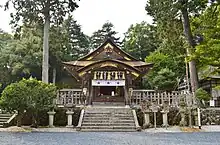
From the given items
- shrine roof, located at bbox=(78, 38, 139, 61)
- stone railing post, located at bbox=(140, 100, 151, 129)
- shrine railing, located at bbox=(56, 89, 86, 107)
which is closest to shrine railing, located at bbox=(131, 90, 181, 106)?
stone railing post, located at bbox=(140, 100, 151, 129)

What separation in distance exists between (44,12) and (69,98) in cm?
562

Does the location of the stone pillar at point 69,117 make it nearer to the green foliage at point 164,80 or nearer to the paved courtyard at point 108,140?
the paved courtyard at point 108,140

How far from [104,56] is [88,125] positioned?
8124mm

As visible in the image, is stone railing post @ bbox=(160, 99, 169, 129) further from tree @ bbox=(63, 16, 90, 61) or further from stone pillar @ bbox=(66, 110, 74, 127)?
tree @ bbox=(63, 16, 90, 61)

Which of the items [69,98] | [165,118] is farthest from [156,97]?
[69,98]

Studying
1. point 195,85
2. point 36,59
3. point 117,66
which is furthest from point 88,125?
point 36,59

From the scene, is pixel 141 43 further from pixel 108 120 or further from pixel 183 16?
pixel 108 120

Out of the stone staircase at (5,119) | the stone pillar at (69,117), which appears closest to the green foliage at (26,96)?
the stone pillar at (69,117)

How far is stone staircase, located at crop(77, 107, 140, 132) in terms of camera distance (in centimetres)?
1247

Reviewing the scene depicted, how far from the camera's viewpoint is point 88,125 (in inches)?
505

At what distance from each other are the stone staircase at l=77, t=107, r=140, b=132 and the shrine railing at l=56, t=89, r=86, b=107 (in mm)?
1475

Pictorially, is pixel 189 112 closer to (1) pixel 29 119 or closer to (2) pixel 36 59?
(1) pixel 29 119

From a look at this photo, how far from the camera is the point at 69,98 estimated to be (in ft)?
51.1

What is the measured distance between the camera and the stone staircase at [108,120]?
1247 cm
